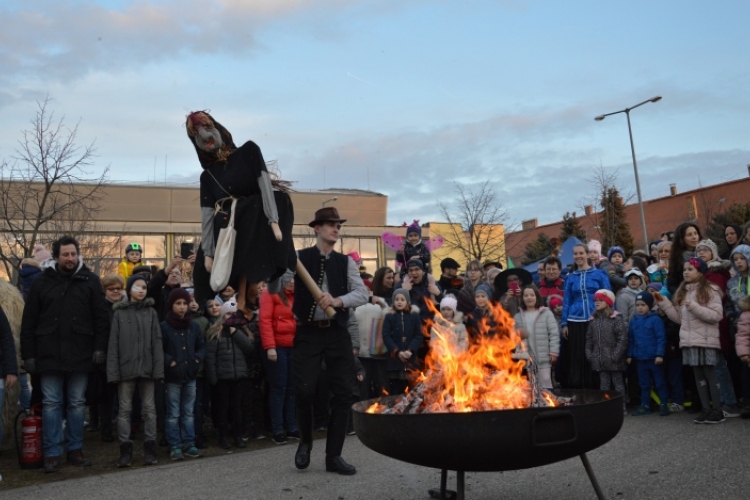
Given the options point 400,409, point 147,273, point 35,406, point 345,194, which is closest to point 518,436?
point 400,409

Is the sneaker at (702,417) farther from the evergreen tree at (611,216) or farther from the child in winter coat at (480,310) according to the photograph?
the evergreen tree at (611,216)

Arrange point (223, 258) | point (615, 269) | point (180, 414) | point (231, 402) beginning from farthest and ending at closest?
point (615, 269), point (231, 402), point (180, 414), point (223, 258)

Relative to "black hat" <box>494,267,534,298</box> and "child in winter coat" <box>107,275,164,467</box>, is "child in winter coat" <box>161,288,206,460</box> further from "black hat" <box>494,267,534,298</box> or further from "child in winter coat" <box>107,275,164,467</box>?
"black hat" <box>494,267,534,298</box>

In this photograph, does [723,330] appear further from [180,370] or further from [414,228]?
[180,370]

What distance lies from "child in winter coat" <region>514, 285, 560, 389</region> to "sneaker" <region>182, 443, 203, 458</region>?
4293 millimetres

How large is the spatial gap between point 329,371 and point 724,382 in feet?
15.4

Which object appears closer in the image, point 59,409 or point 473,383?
point 473,383

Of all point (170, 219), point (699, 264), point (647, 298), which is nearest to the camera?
point (699, 264)

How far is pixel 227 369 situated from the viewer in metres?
7.96

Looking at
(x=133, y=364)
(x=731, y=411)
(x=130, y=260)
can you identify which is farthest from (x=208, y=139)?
(x=731, y=411)

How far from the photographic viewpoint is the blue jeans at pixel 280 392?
8.14 m

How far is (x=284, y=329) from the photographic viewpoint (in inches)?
329

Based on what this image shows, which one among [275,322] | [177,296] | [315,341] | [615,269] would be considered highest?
[615,269]

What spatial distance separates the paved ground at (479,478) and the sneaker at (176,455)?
193 millimetres
